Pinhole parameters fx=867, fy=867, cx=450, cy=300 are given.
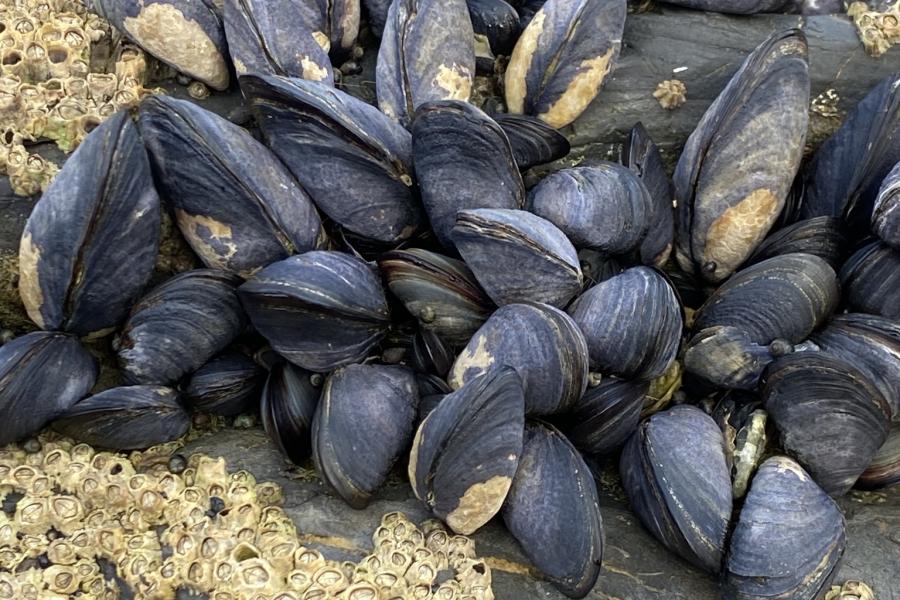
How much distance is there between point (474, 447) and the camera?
6.14 ft

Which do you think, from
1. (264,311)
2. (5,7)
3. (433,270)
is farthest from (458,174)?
(5,7)

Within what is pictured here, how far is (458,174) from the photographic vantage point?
87.0 inches

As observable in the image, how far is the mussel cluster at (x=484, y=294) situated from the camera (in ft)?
6.44

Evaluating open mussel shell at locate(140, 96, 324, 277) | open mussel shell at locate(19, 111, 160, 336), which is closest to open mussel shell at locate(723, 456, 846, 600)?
open mussel shell at locate(140, 96, 324, 277)

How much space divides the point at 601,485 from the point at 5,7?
2082 millimetres

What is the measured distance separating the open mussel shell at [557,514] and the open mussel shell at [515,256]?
345 mm

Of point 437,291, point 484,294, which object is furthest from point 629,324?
point 437,291

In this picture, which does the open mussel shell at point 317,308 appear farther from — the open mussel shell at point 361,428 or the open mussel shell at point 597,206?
the open mussel shell at point 597,206

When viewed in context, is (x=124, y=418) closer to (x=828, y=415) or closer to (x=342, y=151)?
(x=342, y=151)

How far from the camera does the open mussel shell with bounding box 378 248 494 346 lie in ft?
7.07

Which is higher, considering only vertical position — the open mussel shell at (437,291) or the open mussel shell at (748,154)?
the open mussel shell at (748,154)

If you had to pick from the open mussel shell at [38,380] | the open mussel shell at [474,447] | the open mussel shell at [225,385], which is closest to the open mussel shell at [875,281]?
the open mussel shell at [474,447]

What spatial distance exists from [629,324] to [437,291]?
0.48 m

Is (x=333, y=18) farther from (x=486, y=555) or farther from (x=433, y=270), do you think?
(x=486, y=555)
